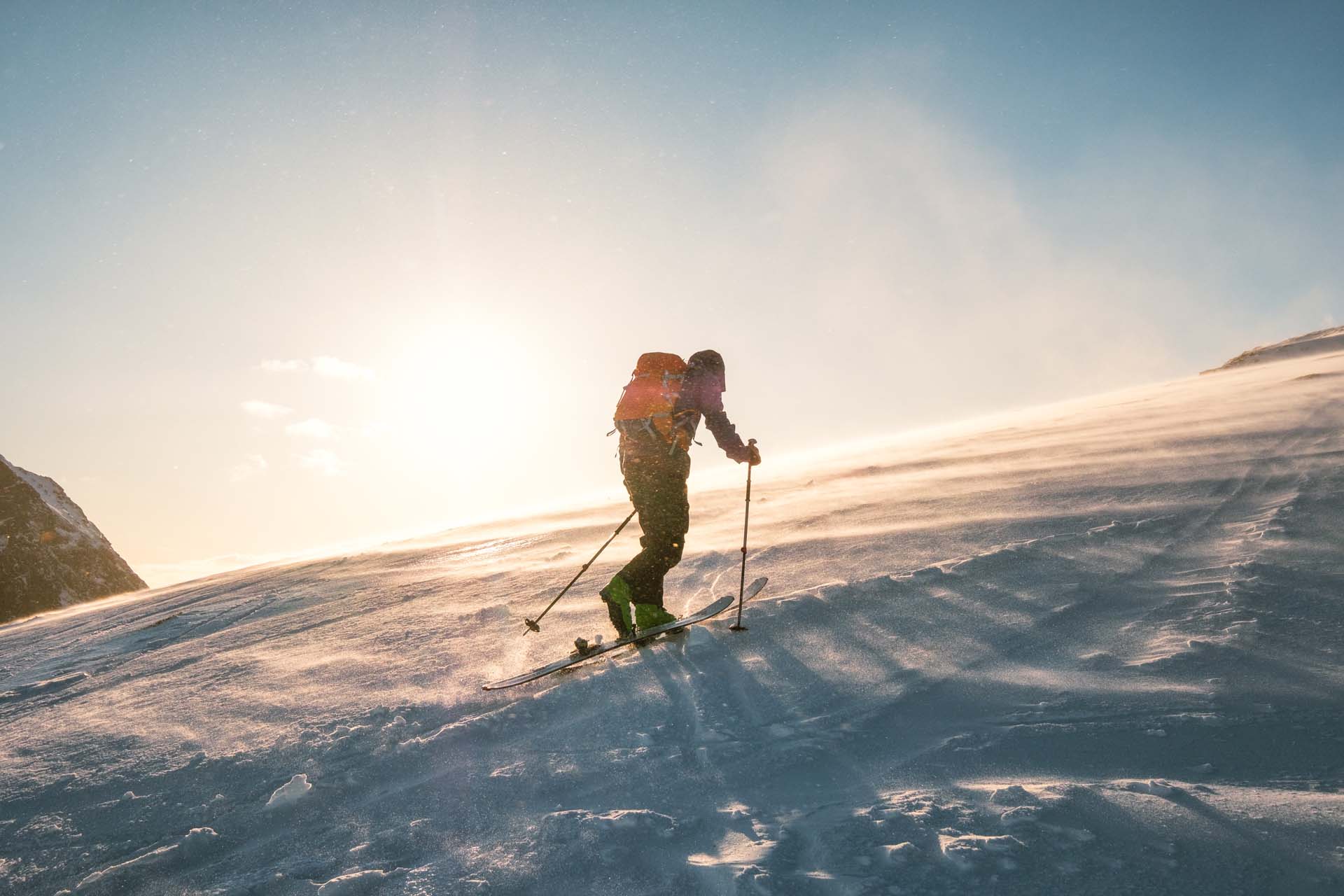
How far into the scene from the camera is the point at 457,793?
2529 mm

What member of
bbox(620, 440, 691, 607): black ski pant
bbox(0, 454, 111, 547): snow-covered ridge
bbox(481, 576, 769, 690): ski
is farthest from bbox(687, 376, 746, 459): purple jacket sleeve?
bbox(0, 454, 111, 547): snow-covered ridge

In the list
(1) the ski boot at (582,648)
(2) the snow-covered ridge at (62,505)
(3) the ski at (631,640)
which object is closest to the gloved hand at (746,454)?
(3) the ski at (631,640)

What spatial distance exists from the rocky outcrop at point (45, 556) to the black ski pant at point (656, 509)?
15.1m

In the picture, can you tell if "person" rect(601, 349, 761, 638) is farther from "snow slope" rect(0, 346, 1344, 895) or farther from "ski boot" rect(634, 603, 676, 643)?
"snow slope" rect(0, 346, 1344, 895)

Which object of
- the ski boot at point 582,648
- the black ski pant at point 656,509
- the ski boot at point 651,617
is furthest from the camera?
the black ski pant at point 656,509

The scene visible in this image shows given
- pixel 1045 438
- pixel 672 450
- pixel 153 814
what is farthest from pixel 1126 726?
pixel 1045 438

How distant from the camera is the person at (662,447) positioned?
14.5 feet

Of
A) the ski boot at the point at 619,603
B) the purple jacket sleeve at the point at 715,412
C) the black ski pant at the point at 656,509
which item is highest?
the purple jacket sleeve at the point at 715,412

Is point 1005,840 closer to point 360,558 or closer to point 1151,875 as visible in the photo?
point 1151,875

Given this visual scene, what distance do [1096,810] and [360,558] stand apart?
9.12m

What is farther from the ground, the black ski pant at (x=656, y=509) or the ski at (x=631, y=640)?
the black ski pant at (x=656, y=509)

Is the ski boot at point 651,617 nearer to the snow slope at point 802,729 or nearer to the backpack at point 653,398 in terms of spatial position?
the snow slope at point 802,729

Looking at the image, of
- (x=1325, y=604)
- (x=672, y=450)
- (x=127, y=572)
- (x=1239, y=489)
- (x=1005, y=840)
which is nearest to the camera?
(x=1005, y=840)

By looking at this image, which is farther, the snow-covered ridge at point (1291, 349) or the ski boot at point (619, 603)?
the snow-covered ridge at point (1291, 349)
